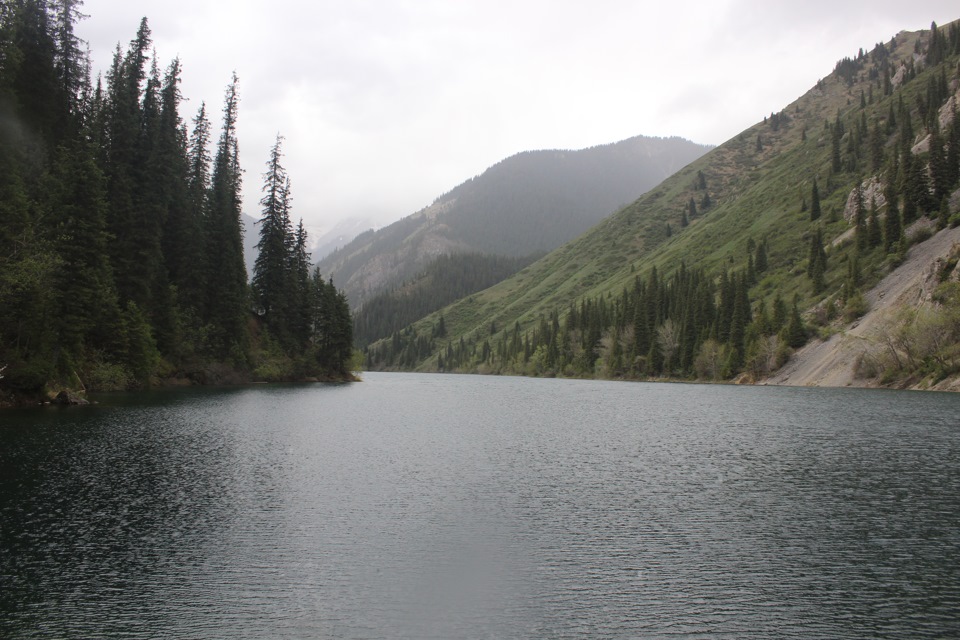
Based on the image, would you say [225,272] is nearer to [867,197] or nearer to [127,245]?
[127,245]

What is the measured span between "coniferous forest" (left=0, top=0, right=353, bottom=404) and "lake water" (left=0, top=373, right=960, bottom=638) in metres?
18.2

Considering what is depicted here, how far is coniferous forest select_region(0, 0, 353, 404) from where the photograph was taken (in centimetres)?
5744

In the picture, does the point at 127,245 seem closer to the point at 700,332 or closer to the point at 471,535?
the point at 471,535

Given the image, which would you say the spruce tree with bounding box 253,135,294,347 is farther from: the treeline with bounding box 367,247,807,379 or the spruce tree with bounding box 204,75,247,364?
the treeline with bounding box 367,247,807,379

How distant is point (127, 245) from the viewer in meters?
80.6

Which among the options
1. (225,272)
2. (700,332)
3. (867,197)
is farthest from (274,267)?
(867,197)

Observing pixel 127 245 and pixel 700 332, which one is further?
pixel 700 332

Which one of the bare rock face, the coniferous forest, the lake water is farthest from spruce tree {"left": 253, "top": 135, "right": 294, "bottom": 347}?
the bare rock face

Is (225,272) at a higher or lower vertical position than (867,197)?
lower

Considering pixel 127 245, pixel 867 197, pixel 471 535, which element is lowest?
pixel 471 535

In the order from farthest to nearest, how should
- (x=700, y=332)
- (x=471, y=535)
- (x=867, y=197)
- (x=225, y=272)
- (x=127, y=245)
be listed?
(x=867, y=197) < (x=700, y=332) < (x=225, y=272) < (x=127, y=245) < (x=471, y=535)

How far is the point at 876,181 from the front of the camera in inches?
6668

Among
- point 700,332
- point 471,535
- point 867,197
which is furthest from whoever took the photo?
point 867,197

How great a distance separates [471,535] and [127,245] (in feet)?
249
